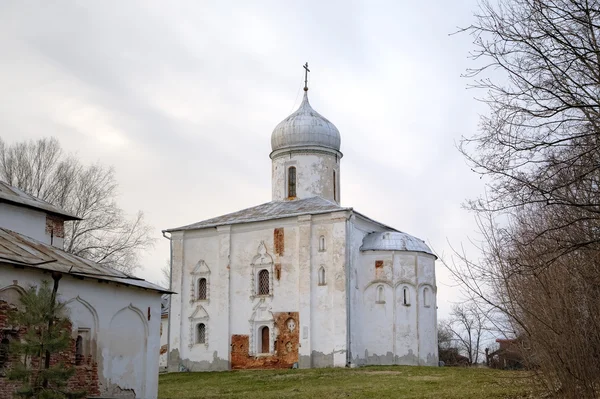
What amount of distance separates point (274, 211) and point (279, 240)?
1516 mm

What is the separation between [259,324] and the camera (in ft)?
90.0

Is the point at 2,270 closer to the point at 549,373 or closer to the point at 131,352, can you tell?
the point at 131,352

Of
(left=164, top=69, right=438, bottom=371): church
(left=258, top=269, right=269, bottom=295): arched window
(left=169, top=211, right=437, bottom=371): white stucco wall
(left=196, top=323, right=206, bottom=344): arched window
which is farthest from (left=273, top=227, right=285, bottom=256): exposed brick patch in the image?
(left=196, top=323, right=206, bottom=344): arched window

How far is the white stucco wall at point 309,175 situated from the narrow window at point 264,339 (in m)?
6.15

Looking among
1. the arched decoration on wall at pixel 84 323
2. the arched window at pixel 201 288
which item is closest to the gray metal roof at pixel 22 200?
the arched decoration on wall at pixel 84 323

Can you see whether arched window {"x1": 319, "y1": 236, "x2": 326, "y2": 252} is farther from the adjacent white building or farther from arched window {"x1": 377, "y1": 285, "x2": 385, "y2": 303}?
the adjacent white building

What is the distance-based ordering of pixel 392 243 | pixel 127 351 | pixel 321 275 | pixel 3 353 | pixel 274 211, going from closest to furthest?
pixel 3 353 → pixel 127 351 → pixel 321 275 → pixel 392 243 → pixel 274 211

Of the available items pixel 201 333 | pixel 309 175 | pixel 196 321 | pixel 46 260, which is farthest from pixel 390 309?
pixel 46 260

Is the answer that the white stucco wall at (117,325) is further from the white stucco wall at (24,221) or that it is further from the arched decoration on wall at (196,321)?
the arched decoration on wall at (196,321)

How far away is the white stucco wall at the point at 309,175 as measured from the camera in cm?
3041

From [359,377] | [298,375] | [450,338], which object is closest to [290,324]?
[298,375]

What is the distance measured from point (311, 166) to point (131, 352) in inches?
628

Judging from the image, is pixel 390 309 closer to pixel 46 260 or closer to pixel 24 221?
pixel 24 221

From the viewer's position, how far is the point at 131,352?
16312mm
